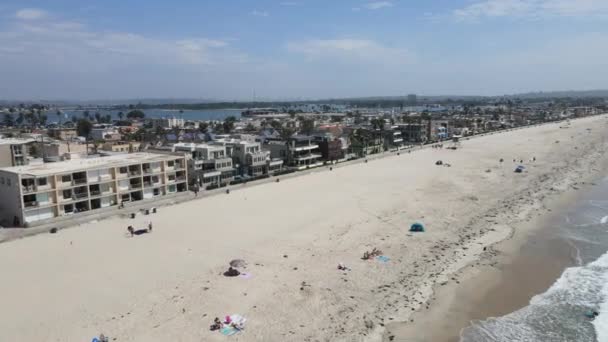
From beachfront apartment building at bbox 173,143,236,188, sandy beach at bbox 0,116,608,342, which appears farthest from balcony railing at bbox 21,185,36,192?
beachfront apartment building at bbox 173,143,236,188

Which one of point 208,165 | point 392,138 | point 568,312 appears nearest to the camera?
point 568,312

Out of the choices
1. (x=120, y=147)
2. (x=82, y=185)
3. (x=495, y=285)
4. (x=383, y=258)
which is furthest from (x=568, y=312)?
(x=120, y=147)

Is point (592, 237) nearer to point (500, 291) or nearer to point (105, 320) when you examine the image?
point (500, 291)

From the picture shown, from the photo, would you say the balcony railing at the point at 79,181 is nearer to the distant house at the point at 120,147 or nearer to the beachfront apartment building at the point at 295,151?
the beachfront apartment building at the point at 295,151

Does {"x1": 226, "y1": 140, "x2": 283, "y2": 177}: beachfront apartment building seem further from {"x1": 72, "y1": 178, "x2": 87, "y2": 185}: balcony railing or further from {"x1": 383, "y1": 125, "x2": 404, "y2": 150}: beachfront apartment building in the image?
{"x1": 383, "y1": 125, "x2": 404, "y2": 150}: beachfront apartment building

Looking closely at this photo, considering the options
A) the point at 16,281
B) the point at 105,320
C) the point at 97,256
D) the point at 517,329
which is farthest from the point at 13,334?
the point at 517,329

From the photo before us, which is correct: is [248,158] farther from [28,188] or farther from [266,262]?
[266,262]
